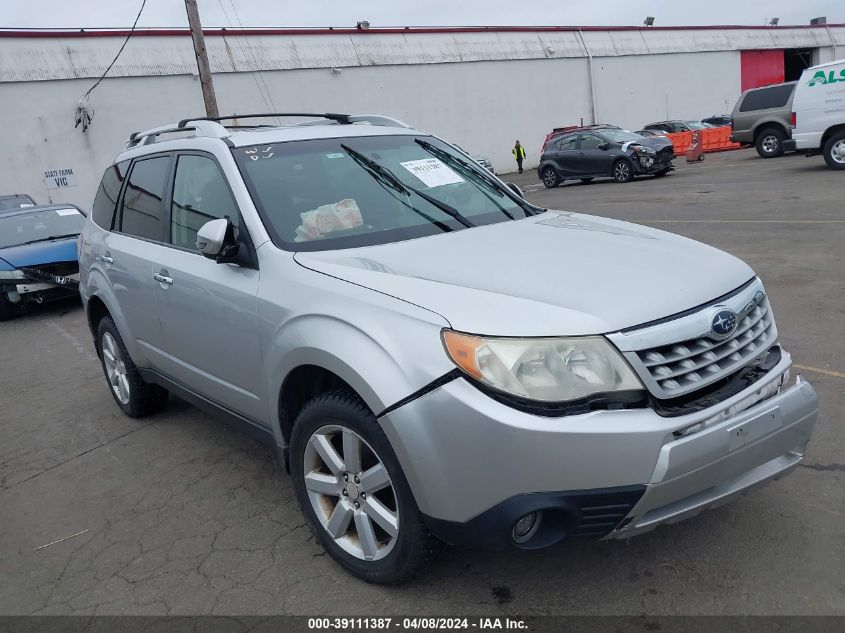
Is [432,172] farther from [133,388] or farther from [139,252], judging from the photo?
[133,388]

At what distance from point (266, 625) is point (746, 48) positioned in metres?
46.7

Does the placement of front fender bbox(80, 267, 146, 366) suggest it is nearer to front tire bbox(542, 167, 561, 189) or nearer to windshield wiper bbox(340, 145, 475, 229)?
windshield wiper bbox(340, 145, 475, 229)

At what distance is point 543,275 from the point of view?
2.64 m

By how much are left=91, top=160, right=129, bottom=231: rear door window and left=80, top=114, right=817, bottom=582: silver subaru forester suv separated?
1105mm

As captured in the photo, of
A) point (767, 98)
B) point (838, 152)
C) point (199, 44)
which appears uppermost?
point (199, 44)

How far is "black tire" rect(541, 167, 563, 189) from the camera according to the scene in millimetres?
22688

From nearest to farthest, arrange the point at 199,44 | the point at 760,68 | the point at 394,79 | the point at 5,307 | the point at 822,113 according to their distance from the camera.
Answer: the point at 5,307 → the point at 822,113 → the point at 199,44 → the point at 394,79 → the point at 760,68

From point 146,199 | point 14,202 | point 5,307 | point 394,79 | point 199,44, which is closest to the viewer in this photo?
point 146,199

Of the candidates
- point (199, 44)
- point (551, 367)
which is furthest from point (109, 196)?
point (199, 44)

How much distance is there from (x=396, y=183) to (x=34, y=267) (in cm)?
791

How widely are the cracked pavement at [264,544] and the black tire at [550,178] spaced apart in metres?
17.4

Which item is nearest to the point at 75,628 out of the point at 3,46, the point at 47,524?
the point at 47,524

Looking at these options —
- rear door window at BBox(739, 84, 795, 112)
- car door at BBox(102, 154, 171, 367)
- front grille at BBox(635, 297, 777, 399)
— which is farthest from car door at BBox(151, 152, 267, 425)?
rear door window at BBox(739, 84, 795, 112)

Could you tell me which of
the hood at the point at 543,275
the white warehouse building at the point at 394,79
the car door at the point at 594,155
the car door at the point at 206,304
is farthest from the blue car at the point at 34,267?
the car door at the point at 594,155
